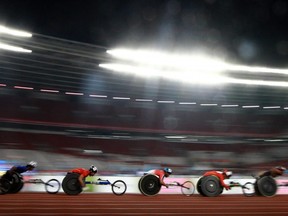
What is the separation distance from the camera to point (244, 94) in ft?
89.0

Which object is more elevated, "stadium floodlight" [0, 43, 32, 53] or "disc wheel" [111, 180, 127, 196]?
"stadium floodlight" [0, 43, 32, 53]

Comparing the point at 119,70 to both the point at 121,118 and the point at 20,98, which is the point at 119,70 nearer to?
the point at 121,118

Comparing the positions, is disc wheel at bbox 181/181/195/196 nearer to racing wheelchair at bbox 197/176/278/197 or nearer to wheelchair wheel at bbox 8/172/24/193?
racing wheelchair at bbox 197/176/278/197

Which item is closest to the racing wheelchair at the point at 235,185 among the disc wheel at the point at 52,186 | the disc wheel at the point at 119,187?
the disc wheel at the point at 119,187

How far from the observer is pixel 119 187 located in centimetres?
1365

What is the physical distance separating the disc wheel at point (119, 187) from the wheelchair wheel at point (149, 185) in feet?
4.87

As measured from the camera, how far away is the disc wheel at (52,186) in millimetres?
13328

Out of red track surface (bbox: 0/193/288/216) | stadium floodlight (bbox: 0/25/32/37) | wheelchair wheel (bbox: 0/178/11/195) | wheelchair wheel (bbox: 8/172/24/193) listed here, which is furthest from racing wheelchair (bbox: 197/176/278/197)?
stadium floodlight (bbox: 0/25/32/37)

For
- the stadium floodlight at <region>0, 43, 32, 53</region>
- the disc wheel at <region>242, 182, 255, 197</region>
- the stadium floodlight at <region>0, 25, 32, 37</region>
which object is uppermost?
the stadium floodlight at <region>0, 25, 32, 37</region>

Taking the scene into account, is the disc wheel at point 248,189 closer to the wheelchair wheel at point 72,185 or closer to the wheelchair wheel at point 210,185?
the wheelchair wheel at point 210,185

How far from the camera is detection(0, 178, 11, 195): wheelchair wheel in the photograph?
11.9 m

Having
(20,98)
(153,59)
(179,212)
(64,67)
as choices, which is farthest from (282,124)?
(179,212)

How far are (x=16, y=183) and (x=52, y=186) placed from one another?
1.53 metres

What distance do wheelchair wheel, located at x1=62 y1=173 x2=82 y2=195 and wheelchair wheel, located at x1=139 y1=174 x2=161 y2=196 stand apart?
2042 millimetres
